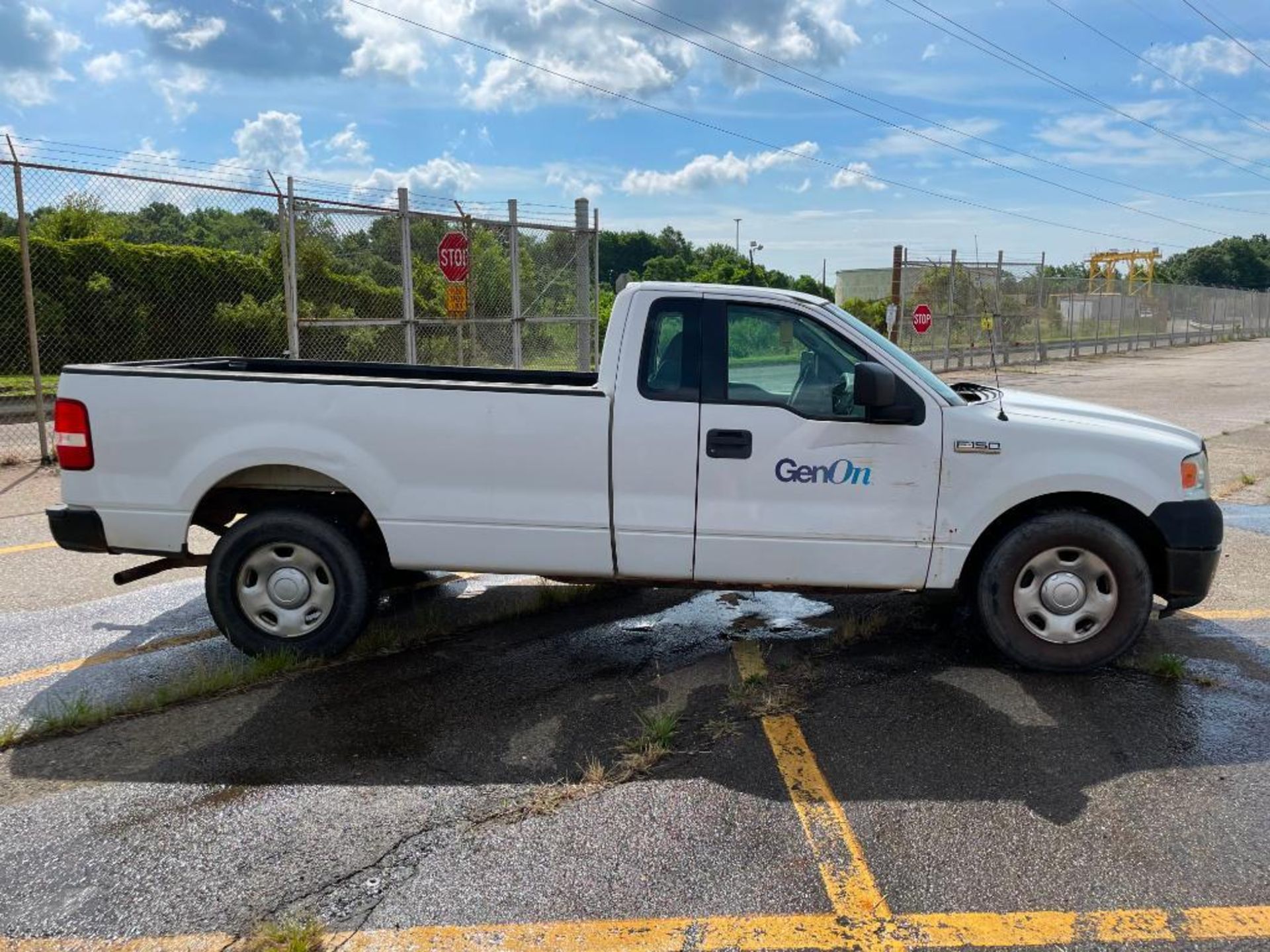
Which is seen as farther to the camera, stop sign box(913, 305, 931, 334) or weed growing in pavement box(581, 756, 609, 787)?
stop sign box(913, 305, 931, 334)

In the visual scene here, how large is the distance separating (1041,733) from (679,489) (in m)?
1.90

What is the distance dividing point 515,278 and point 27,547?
24.7ft

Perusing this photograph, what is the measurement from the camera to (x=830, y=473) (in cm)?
456

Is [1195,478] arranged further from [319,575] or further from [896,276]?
[896,276]

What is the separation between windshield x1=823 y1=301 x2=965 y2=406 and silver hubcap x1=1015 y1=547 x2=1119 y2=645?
879mm

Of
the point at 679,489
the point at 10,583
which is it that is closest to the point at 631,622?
the point at 679,489

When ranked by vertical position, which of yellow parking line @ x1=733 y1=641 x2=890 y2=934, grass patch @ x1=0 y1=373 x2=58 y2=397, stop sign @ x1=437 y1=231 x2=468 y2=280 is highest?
stop sign @ x1=437 y1=231 x2=468 y2=280

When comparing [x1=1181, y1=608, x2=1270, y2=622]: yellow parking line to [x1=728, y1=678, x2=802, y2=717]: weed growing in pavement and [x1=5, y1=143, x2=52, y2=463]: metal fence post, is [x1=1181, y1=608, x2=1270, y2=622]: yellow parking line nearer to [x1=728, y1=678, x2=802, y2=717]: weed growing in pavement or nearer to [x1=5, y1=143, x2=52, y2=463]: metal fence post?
[x1=728, y1=678, x2=802, y2=717]: weed growing in pavement

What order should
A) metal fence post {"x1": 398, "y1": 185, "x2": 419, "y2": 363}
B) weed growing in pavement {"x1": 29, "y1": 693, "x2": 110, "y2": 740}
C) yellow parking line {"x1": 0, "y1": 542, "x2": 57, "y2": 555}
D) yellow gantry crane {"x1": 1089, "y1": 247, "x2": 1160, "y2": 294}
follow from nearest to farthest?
weed growing in pavement {"x1": 29, "y1": 693, "x2": 110, "y2": 740}
yellow parking line {"x1": 0, "y1": 542, "x2": 57, "y2": 555}
metal fence post {"x1": 398, "y1": 185, "x2": 419, "y2": 363}
yellow gantry crane {"x1": 1089, "y1": 247, "x2": 1160, "y2": 294}

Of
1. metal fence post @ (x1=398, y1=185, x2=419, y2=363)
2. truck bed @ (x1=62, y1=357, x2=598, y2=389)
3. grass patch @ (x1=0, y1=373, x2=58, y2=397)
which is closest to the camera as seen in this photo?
truck bed @ (x1=62, y1=357, x2=598, y2=389)

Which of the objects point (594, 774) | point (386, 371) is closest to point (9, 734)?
point (594, 774)

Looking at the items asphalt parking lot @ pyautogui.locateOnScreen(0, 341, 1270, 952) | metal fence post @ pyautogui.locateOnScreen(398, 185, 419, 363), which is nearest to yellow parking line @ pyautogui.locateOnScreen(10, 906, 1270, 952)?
asphalt parking lot @ pyautogui.locateOnScreen(0, 341, 1270, 952)

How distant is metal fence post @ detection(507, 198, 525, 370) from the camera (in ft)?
43.1

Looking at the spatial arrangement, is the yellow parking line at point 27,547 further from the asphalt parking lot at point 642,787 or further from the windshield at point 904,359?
the windshield at point 904,359
